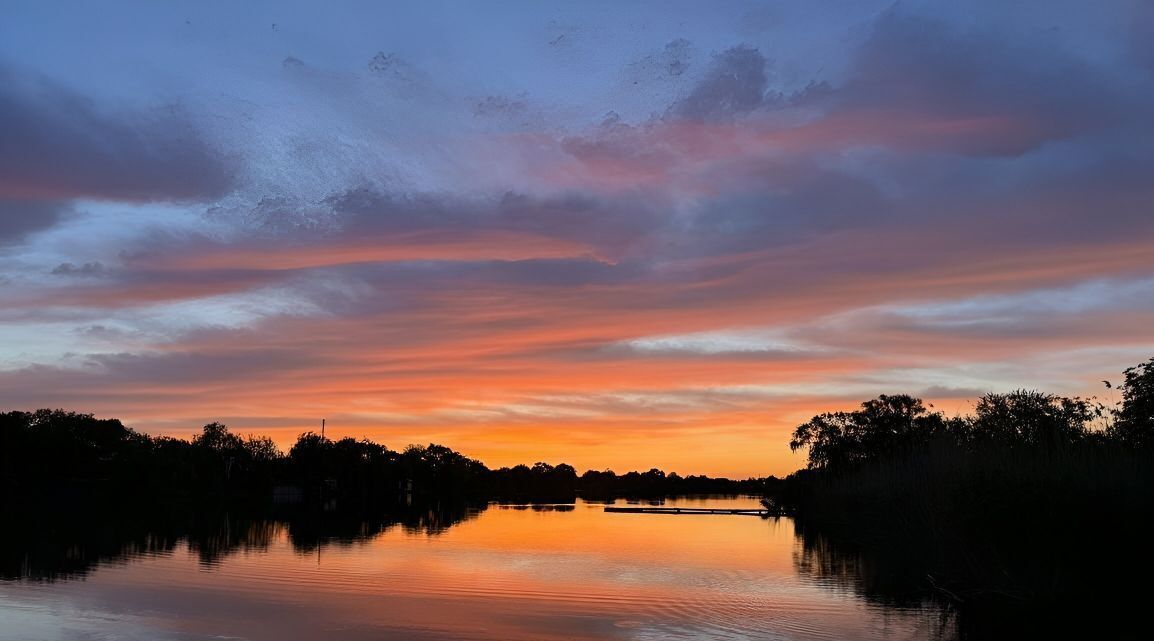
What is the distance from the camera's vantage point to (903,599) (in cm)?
3117

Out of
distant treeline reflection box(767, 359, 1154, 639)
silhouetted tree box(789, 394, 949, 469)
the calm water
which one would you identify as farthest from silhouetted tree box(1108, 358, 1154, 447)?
silhouetted tree box(789, 394, 949, 469)

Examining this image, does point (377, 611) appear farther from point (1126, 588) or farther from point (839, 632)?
point (1126, 588)

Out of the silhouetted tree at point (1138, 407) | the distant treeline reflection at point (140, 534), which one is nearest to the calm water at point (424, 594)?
the distant treeline reflection at point (140, 534)

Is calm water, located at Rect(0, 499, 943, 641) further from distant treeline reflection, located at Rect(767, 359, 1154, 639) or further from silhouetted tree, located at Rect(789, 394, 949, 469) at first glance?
silhouetted tree, located at Rect(789, 394, 949, 469)

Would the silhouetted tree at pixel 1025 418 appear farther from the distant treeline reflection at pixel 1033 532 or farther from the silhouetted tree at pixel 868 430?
the silhouetted tree at pixel 868 430

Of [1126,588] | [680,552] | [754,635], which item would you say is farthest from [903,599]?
[680,552]

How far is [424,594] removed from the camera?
29.3 m

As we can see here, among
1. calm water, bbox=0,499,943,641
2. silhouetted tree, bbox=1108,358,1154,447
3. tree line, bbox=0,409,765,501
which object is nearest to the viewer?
calm water, bbox=0,499,943,641

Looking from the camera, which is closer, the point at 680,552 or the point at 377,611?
the point at 377,611

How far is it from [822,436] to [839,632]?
322 ft

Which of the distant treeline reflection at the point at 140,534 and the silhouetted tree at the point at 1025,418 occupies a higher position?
the silhouetted tree at the point at 1025,418

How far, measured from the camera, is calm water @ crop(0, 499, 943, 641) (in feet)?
74.2

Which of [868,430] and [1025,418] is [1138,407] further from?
[868,430]

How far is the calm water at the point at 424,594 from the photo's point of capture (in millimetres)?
22625
